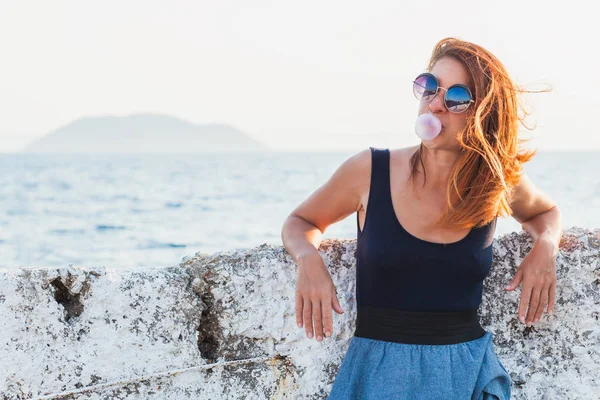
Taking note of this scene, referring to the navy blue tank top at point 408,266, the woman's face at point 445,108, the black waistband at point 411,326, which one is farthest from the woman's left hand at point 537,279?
the woman's face at point 445,108

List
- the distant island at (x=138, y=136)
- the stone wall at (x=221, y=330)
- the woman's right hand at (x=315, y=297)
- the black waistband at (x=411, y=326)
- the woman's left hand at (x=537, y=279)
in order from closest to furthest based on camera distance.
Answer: the stone wall at (x=221, y=330) → the woman's right hand at (x=315, y=297) → the black waistband at (x=411, y=326) → the woman's left hand at (x=537, y=279) → the distant island at (x=138, y=136)

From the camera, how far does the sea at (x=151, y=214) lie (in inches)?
644

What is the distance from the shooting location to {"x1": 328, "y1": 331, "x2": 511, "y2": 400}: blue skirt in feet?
6.70

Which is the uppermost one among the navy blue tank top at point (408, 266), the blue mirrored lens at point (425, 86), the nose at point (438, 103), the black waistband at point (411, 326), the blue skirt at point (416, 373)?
the blue mirrored lens at point (425, 86)

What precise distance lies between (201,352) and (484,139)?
1.09 meters

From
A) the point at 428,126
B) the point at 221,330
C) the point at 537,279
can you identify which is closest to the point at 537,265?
the point at 537,279

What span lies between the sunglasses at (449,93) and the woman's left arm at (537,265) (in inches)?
15.4

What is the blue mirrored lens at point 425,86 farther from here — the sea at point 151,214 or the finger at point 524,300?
the sea at point 151,214

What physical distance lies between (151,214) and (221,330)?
71.5ft

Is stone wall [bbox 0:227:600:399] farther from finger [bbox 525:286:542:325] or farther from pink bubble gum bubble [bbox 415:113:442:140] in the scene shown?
pink bubble gum bubble [bbox 415:113:442:140]

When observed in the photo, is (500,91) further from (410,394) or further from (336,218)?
(410,394)

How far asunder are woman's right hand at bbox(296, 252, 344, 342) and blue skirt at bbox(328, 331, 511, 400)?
0.15 metres

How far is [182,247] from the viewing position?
54.8 feet

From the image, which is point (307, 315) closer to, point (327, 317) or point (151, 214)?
point (327, 317)
